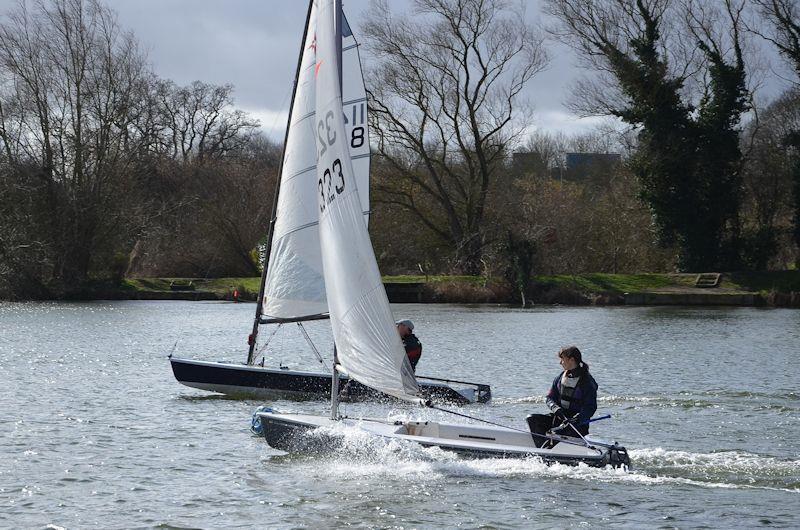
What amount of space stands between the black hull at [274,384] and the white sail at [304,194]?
96 cm

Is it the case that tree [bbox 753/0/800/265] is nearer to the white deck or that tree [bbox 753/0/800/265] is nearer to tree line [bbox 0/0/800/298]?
tree line [bbox 0/0/800/298]

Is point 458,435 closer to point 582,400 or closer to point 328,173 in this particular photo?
point 582,400

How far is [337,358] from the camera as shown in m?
12.3

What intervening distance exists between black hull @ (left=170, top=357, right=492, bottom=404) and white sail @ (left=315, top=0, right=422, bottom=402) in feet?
16.5

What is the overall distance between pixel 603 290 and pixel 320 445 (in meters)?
32.4

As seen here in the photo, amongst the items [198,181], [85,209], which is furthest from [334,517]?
[198,181]

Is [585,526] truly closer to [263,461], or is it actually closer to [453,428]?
[453,428]

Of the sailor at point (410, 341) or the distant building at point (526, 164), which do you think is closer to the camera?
the sailor at point (410, 341)

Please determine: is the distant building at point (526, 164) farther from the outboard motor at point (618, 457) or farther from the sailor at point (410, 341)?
the outboard motor at point (618, 457)

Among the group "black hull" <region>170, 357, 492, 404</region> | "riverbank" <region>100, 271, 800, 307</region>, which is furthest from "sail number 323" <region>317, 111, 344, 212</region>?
"riverbank" <region>100, 271, 800, 307</region>

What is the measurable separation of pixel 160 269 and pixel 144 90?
8.43 metres

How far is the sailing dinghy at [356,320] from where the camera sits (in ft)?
38.2

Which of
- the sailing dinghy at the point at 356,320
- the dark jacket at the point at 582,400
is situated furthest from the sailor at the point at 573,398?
the sailing dinghy at the point at 356,320

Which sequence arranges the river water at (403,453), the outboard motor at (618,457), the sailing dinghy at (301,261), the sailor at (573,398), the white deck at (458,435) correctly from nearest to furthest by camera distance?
the river water at (403,453), the outboard motor at (618,457), the white deck at (458,435), the sailor at (573,398), the sailing dinghy at (301,261)
